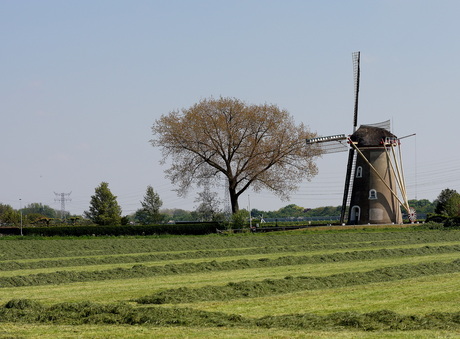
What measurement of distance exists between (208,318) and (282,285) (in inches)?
271

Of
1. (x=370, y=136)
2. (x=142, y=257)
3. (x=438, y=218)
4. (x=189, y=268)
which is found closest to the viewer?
(x=189, y=268)

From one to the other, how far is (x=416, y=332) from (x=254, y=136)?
211ft

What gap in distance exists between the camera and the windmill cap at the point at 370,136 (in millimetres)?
77125

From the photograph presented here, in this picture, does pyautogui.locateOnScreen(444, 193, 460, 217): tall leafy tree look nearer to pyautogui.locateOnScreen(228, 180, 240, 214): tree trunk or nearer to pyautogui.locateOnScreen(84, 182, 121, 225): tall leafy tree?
pyautogui.locateOnScreen(228, 180, 240, 214): tree trunk

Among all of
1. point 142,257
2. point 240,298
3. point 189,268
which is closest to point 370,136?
point 142,257

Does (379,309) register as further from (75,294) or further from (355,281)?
(75,294)

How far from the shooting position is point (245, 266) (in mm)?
32781

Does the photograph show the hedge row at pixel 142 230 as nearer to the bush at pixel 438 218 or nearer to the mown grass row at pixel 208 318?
the bush at pixel 438 218

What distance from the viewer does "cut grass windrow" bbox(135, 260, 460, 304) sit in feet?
70.6

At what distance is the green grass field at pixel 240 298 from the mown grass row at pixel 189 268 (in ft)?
0.15

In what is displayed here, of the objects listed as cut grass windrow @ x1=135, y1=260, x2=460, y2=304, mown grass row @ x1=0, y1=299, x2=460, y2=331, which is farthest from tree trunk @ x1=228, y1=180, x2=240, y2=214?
mown grass row @ x1=0, y1=299, x2=460, y2=331

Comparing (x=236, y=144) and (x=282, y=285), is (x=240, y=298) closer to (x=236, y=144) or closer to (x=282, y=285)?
(x=282, y=285)

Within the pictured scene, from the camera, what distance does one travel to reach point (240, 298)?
2164 centimetres

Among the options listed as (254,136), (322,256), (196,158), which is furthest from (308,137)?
(322,256)
